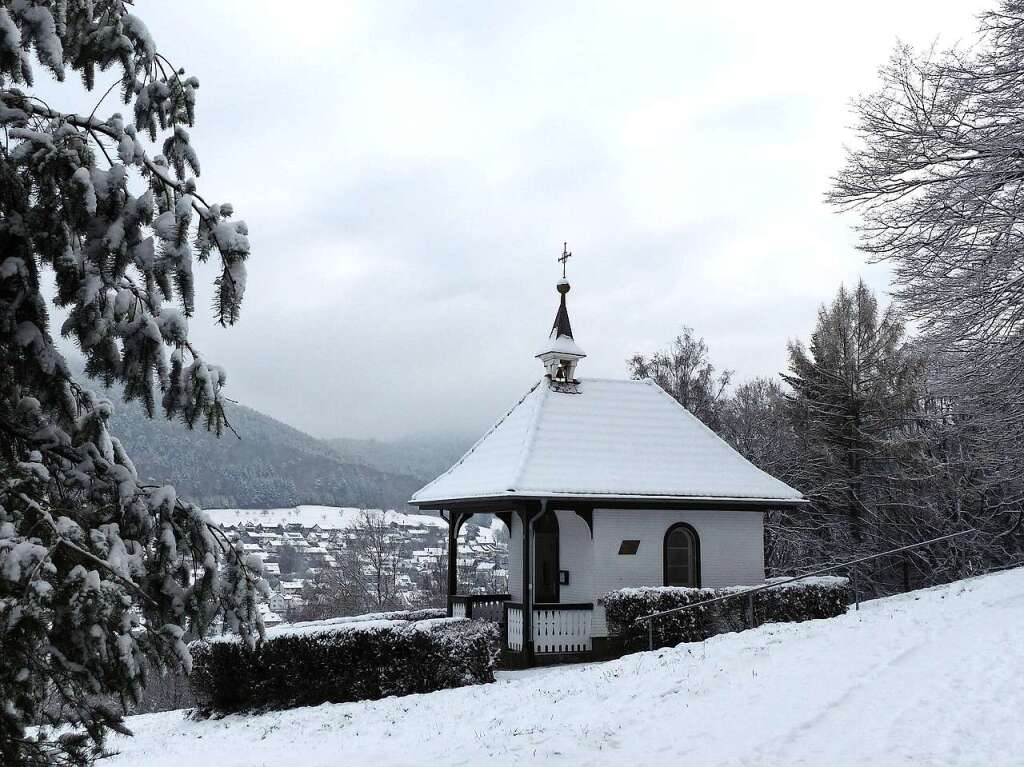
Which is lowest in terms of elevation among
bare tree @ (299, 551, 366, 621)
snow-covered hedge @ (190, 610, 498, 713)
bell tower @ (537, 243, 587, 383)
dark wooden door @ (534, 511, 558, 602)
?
bare tree @ (299, 551, 366, 621)

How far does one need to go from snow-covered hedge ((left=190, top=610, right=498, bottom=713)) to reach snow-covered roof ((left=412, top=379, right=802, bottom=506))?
3.56 m

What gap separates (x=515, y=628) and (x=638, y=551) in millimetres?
3111

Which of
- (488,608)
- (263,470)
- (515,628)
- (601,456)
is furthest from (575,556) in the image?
(263,470)

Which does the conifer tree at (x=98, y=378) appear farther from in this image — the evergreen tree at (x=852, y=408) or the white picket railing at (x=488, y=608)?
the evergreen tree at (x=852, y=408)

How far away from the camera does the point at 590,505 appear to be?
61.1ft

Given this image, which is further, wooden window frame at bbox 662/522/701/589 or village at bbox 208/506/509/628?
village at bbox 208/506/509/628

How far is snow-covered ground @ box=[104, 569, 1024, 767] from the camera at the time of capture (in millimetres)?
8961

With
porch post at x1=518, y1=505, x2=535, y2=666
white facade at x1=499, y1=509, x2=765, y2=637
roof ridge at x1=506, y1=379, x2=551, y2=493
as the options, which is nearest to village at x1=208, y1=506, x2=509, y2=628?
roof ridge at x1=506, y1=379, x2=551, y2=493

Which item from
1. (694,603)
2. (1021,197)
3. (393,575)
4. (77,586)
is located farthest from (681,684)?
(393,575)

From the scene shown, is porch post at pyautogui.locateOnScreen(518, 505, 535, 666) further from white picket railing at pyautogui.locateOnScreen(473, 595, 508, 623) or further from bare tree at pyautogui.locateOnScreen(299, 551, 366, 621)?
bare tree at pyautogui.locateOnScreen(299, 551, 366, 621)

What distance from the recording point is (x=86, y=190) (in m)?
5.17

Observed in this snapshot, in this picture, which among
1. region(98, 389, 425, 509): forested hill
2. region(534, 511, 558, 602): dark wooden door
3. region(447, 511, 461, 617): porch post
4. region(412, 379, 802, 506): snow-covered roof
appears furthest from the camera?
region(98, 389, 425, 509): forested hill

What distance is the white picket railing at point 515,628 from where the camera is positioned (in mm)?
18172

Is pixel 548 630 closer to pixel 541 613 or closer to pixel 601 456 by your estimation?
pixel 541 613
